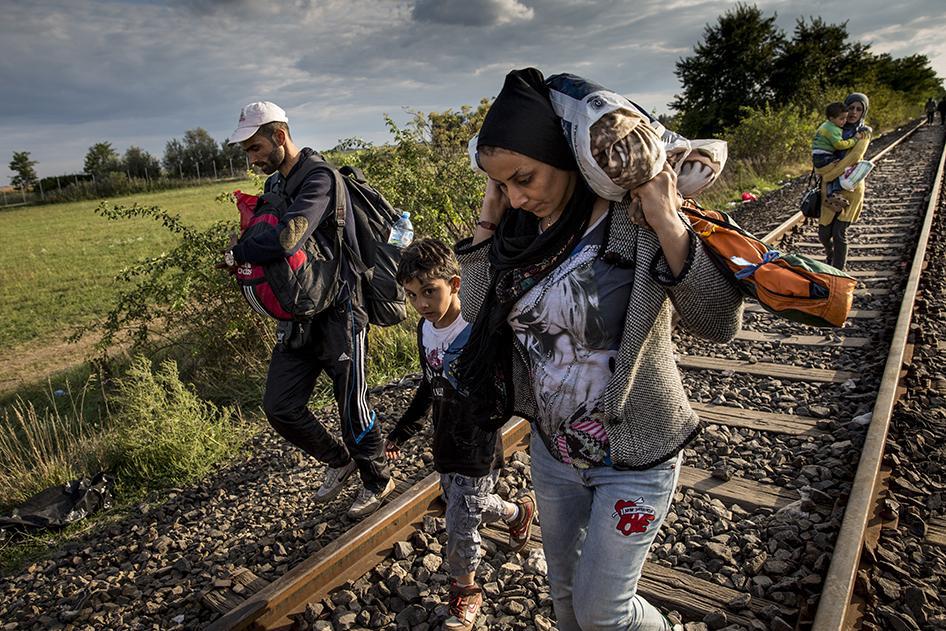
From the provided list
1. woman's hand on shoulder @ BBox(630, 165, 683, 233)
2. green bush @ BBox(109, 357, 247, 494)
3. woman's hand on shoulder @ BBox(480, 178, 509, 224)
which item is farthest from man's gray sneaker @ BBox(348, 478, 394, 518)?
woman's hand on shoulder @ BBox(630, 165, 683, 233)

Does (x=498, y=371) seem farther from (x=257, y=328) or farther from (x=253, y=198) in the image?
(x=257, y=328)

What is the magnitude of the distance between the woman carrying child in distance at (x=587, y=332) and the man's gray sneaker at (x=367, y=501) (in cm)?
176

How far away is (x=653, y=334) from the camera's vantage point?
5.82ft

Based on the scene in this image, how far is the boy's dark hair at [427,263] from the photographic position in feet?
9.45

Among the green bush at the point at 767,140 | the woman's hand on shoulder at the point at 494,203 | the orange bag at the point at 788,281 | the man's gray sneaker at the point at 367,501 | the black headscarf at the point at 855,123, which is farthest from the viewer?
the green bush at the point at 767,140

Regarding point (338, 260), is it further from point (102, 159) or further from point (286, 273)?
point (102, 159)

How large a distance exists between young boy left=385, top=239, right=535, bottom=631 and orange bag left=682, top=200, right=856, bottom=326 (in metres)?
1.37

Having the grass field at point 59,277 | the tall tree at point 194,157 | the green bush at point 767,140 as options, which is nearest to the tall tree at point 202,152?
the tall tree at point 194,157

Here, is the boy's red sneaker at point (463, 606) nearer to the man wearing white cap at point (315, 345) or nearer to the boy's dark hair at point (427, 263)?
the man wearing white cap at point (315, 345)

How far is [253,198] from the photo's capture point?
347cm

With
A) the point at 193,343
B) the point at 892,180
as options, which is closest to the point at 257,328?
the point at 193,343

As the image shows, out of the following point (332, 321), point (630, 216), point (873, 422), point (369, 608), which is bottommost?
point (369, 608)

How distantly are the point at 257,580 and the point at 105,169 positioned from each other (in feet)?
276

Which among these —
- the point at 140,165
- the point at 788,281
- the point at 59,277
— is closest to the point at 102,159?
the point at 140,165
